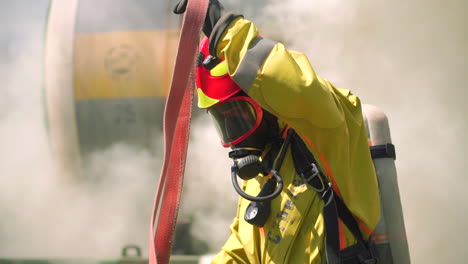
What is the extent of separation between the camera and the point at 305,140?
4.66ft

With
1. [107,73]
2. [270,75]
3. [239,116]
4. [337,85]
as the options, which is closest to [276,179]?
[239,116]

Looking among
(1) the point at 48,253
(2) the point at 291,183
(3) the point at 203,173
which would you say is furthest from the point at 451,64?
(1) the point at 48,253

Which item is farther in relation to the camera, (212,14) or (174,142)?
(212,14)

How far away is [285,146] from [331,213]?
0.70ft

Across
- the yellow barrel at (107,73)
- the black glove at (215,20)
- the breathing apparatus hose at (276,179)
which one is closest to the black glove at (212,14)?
the black glove at (215,20)

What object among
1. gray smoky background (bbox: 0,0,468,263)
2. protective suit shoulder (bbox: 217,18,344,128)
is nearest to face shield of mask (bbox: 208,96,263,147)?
protective suit shoulder (bbox: 217,18,344,128)

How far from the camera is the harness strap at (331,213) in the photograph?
56.0 inches

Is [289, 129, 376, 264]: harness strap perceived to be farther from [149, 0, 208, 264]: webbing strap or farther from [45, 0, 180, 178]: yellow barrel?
[45, 0, 180, 178]: yellow barrel

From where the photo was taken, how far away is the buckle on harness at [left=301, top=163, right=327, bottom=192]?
1450mm

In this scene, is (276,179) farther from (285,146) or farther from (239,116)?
(239,116)

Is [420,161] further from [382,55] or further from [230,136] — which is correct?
[230,136]

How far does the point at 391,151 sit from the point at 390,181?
0.08m

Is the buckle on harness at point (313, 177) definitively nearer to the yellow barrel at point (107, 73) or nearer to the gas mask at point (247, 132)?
the gas mask at point (247, 132)

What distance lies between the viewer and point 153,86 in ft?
9.96
